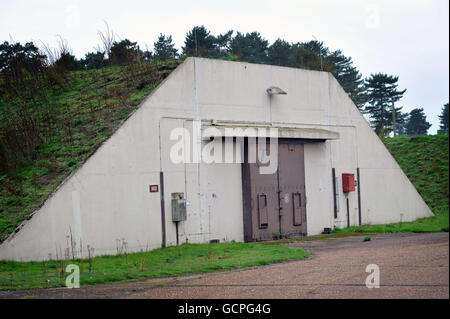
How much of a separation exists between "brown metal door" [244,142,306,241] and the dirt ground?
5.90 m

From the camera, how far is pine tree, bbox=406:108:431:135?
65375 millimetres

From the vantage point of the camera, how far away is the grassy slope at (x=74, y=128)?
1602 cm

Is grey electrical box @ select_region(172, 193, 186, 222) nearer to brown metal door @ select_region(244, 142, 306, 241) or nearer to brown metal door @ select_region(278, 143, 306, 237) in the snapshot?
brown metal door @ select_region(244, 142, 306, 241)

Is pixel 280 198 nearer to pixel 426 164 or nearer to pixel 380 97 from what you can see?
pixel 426 164

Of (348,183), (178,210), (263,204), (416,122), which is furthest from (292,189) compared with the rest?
(416,122)

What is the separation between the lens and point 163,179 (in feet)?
58.9

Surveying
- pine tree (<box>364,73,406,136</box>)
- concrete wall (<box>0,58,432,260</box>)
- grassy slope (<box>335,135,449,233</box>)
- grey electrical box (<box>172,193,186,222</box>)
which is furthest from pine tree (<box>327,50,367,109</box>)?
grey electrical box (<box>172,193,186,222</box>)

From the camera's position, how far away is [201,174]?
746 inches

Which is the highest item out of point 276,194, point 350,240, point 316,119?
point 316,119

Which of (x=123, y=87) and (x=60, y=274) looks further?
(x=123, y=87)

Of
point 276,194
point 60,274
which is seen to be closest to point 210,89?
point 276,194
